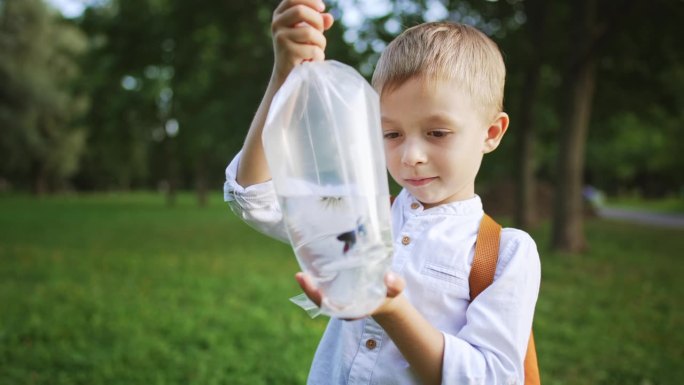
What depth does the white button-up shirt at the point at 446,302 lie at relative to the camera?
1111mm

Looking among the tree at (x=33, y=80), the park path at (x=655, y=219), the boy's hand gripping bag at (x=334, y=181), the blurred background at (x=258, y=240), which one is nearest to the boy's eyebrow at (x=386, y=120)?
the boy's hand gripping bag at (x=334, y=181)

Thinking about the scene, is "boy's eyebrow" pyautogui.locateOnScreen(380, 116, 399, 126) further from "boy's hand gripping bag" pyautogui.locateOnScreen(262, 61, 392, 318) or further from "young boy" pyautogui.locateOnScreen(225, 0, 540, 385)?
"boy's hand gripping bag" pyautogui.locateOnScreen(262, 61, 392, 318)

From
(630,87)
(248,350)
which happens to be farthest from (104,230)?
(630,87)

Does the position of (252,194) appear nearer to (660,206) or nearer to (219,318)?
(219,318)

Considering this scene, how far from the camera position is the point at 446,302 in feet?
3.93

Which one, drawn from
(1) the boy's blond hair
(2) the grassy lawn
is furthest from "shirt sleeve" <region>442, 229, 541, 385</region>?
(2) the grassy lawn

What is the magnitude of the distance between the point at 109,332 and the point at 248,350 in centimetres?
129

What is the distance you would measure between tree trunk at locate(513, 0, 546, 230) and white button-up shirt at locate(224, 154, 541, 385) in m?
9.49

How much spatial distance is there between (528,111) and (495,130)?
10.6 meters

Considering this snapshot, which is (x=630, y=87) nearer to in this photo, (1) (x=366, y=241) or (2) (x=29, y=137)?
(1) (x=366, y=241)

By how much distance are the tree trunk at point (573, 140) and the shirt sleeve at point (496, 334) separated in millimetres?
8355

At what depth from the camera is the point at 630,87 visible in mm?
10609

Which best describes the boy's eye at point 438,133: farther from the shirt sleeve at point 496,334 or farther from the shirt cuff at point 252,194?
the shirt cuff at point 252,194

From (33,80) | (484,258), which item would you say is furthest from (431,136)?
(33,80)
